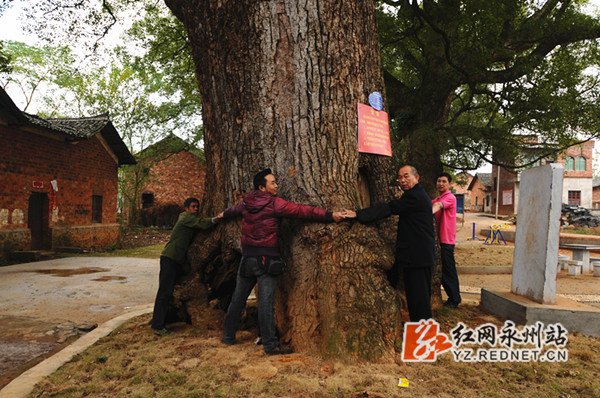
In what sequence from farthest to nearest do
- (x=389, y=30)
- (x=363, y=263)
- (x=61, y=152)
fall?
(x=61, y=152) → (x=389, y=30) → (x=363, y=263)

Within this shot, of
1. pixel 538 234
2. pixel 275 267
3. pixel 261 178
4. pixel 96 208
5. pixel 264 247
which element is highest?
pixel 261 178

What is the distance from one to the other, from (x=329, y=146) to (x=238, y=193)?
1123 millimetres

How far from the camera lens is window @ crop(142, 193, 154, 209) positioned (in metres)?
27.2

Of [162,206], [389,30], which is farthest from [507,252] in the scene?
[162,206]

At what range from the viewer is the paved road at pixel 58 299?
432 centimetres

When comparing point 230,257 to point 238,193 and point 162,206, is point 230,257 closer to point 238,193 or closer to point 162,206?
point 238,193

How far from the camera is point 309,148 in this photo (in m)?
3.68

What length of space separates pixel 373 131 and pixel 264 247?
1.65m

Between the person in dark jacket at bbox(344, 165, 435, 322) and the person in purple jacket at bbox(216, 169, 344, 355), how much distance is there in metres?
0.59

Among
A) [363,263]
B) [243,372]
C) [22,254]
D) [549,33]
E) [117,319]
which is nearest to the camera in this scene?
[243,372]

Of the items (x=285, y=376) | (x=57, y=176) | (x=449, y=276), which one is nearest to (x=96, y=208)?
(x=57, y=176)

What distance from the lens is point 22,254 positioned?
39.5 feet

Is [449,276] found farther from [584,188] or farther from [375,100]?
[584,188]

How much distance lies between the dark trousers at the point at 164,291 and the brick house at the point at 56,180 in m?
10.7
